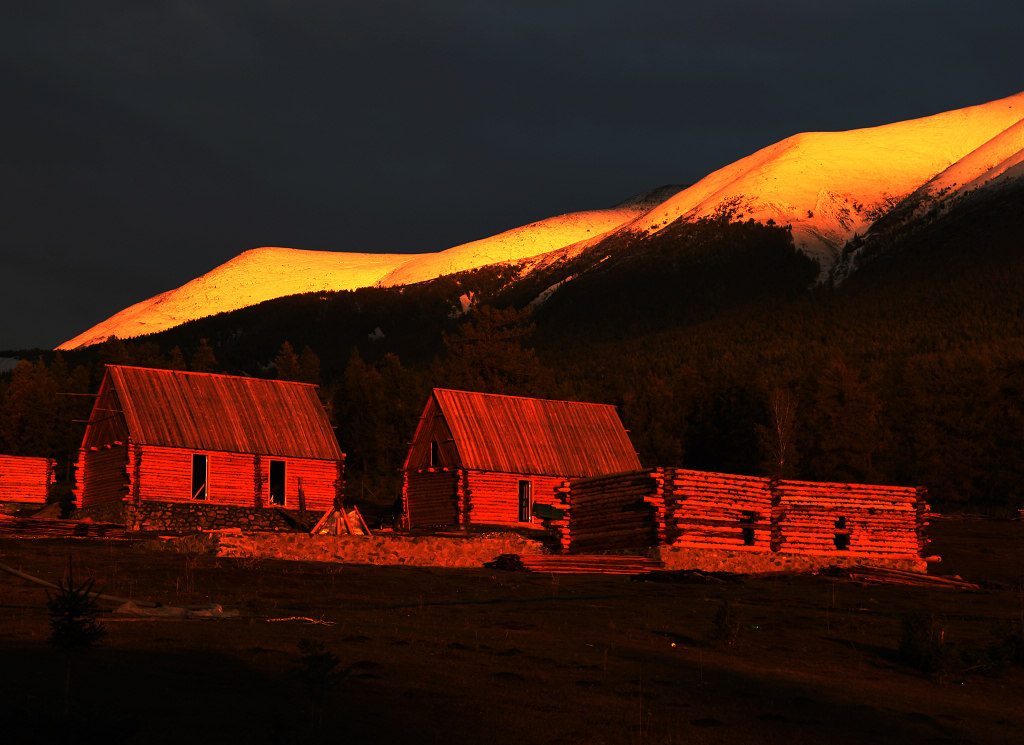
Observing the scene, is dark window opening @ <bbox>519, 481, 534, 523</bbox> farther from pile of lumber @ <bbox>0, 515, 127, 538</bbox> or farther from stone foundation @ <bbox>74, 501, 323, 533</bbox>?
pile of lumber @ <bbox>0, 515, 127, 538</bbox>

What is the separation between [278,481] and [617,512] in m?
17.1

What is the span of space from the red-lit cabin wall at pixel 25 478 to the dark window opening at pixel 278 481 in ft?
41.0

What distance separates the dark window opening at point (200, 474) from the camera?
49500mm

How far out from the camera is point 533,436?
179 feet

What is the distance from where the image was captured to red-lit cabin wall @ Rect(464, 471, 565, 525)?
5158 centimetres

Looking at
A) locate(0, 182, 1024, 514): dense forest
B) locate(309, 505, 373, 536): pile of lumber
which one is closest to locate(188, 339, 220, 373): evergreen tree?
locate(0, 182, 1024, 514): dense forest

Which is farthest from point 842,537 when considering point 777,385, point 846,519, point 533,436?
point 777,385

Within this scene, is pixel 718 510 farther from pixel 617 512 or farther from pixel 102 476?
pixel 102 476

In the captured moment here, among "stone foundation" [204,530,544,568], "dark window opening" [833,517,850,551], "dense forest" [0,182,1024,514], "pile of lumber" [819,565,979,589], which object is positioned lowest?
"pile of lumber" [819,565,979,589]

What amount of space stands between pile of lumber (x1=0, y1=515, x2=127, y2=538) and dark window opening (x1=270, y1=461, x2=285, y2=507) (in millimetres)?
10911

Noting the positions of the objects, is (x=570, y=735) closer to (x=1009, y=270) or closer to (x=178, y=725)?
(x=178, y=725)

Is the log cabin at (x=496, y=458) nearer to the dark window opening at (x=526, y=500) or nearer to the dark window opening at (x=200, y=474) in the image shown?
the dark window opening at (x=526, y=500)

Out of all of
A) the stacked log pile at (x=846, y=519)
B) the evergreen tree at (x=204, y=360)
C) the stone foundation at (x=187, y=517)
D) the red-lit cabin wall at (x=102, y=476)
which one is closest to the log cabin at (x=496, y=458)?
the stone foundation at (x=187, y=517)

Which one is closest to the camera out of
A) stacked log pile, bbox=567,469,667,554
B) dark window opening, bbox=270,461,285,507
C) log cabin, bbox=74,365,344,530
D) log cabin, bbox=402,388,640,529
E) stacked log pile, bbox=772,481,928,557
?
stacked log pile, bbox=567,469,667,554
